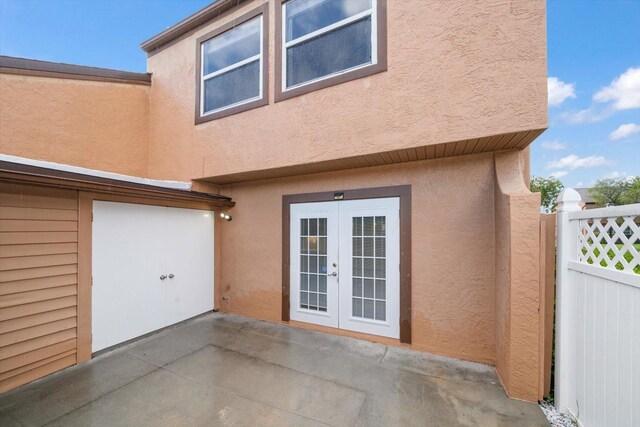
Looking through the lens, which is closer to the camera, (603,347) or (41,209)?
(603,347)

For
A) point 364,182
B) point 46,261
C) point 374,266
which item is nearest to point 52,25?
point 46,261

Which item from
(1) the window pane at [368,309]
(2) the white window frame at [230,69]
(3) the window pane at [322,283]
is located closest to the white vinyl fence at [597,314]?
(1) the window pane at [368,309]

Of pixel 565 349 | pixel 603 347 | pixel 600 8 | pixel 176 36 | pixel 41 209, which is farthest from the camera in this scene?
pixel 600 8

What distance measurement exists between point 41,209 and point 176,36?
5218 millimetres

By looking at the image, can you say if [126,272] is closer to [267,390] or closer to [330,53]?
[267,390]

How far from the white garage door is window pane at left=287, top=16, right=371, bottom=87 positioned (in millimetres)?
3866

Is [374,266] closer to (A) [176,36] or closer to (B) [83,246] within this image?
(B) [83,246]

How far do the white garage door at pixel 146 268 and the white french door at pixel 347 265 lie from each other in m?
2.33

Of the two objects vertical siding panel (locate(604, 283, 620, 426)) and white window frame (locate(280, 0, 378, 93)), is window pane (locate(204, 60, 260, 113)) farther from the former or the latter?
vertical siding panel (locate(604, 283, 620, 426))

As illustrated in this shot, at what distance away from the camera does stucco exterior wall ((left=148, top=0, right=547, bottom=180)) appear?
3.21m

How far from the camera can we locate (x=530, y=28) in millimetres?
3158


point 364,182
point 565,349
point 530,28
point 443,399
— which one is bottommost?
point 443,399

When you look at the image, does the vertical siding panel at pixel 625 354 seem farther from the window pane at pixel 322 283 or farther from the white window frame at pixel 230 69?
the white window frame at pixel 230 69

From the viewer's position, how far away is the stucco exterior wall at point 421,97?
3.21m
